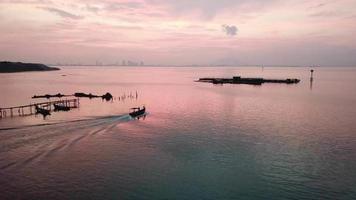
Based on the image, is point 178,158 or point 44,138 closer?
point 178,158

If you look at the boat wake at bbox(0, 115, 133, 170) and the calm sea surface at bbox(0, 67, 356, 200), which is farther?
the boat wake at bbox(0, 115, 133, 170)

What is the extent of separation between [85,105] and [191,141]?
54.9 m

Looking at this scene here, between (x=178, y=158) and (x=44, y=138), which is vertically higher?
(x=44, y=138)

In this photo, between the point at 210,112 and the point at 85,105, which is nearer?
the point at 210,112

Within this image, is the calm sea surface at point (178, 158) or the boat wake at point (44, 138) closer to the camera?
the calm sea surface at point (178, 158)

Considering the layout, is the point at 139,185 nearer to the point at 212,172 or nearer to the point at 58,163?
the point at 212,172

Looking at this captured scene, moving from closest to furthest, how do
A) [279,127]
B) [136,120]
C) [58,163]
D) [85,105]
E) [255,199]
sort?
1. [255,199]
2. [58,163]
3. [279,127]
4. [136,120]
5. [85,105]

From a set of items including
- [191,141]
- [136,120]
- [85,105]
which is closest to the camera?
[191,141]

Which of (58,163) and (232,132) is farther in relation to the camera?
(232,132)

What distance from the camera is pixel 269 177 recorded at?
36531 millimetres

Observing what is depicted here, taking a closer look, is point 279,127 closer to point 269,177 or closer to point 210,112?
point 210,112

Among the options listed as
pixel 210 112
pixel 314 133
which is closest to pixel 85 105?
pixel 210 112

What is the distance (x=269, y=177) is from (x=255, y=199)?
230 inches

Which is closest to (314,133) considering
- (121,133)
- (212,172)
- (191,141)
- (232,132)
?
(232,132)
